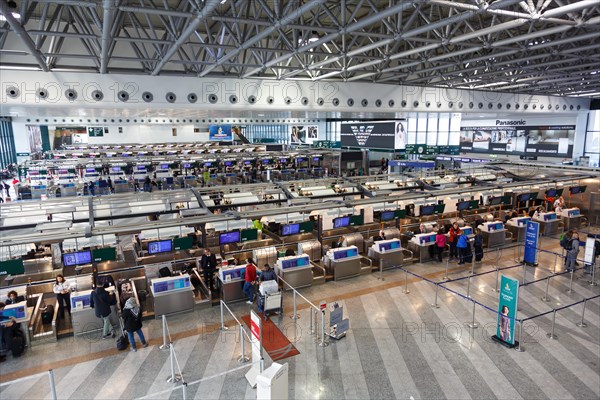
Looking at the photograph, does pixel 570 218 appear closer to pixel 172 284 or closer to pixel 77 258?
pixel 172 284

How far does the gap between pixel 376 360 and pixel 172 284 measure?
216 inches

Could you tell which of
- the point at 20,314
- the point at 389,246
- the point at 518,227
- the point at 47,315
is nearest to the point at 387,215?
the point at 389,246

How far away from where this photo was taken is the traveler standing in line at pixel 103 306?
8.77 metres

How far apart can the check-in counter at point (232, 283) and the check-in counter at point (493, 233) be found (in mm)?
10298

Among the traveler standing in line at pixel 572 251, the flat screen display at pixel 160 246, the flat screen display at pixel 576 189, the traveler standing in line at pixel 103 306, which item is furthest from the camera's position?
the flat screen display at pixel 576 189

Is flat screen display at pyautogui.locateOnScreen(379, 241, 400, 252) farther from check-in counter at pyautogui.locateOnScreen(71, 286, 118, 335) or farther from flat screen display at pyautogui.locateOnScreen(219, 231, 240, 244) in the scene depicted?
check-in counter at pyautogui.locateOnScreen(71, 286, 118, 335)

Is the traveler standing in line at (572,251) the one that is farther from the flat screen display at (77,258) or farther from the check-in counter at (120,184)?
the check-in counter at (120,184)

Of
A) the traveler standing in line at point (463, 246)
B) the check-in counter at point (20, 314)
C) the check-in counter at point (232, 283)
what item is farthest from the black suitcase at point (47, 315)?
the traveler standing in line at point (463, 246)

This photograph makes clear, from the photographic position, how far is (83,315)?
30.3 feet

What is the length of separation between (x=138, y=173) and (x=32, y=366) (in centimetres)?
2238

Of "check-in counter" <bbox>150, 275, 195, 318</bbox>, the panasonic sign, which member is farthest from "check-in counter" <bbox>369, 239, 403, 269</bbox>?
the panasonic sign

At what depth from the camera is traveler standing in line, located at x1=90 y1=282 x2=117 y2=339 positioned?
28.8ft

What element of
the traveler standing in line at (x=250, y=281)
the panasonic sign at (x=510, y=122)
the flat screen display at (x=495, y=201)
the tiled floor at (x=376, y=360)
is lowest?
the tiled floor at (x=376, y=360)

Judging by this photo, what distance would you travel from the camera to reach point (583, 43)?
14016 millimetres
